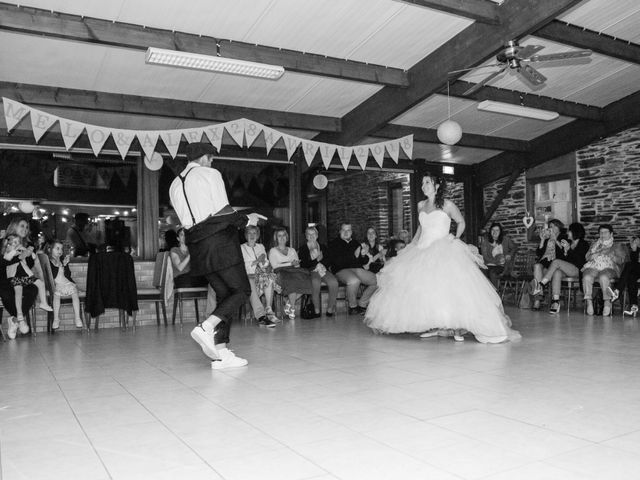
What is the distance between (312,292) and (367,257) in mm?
1037

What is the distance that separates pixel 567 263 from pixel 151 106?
17.9 ft

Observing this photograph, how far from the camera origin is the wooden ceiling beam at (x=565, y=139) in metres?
8.35

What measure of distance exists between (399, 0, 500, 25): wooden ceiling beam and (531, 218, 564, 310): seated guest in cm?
324

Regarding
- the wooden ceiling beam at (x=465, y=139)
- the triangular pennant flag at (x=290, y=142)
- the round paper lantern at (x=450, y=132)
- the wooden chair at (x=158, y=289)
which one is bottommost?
the wooden chair at (x=158, y=289)

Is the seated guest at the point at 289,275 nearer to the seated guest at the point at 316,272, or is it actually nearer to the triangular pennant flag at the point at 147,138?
the seated guest at the point at 316,272

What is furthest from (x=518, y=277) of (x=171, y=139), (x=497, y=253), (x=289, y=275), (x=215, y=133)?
(x=171, y=139)

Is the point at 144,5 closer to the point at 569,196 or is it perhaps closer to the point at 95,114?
the point at 95,114

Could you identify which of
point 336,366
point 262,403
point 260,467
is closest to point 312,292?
point 336,366

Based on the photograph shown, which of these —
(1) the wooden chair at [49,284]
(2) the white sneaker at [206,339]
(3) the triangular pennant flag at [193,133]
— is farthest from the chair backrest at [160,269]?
(2) the white sneaker at [206,339]

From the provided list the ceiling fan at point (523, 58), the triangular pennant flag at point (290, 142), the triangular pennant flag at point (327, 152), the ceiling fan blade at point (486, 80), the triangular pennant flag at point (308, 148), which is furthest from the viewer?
the triangular pennant flag at point (327, 152)

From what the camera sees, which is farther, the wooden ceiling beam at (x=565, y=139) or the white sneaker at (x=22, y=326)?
the wooden ceiling beam at (x=565, y=139)

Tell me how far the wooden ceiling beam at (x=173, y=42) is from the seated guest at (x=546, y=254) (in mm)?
2855

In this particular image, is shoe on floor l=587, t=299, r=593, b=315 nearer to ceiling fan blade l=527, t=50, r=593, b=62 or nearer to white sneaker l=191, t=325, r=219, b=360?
ceiling fan blade l=527, t=50, r=593, b=62

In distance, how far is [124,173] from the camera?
8055 millimetres
